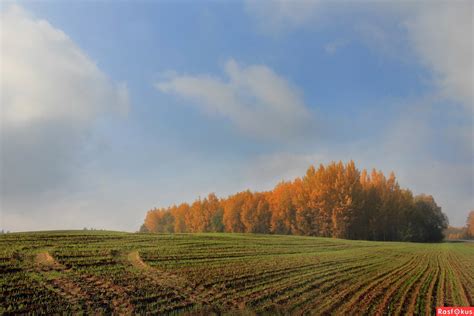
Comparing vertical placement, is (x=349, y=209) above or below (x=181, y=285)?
above

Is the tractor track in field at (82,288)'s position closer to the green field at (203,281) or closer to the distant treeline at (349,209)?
the green field at (203,281)

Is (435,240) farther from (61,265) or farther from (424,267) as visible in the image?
(61,265)

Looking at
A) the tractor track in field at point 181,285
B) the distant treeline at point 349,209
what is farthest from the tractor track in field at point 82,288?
the distant treeline at point 349,209

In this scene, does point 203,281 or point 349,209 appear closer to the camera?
point 203,281

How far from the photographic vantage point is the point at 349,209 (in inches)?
1853

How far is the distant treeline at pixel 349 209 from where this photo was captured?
4706 centimetres

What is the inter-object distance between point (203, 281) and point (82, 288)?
4003 mm

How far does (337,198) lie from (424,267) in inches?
1291

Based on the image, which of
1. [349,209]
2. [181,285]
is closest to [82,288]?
[181,285]

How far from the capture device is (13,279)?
11.6 meters

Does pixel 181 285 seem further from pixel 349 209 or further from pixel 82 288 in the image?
pixel 349 209

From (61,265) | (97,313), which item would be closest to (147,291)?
(97,313)

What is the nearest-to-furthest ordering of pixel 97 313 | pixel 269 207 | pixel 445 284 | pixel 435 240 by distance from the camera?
pixel 97 313 → pixel 445 284 → pixel 435 240 → pixel 269 207

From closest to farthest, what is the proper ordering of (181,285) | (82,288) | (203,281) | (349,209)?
(82,288)
(181,285)
(203,281)
(349,209)
